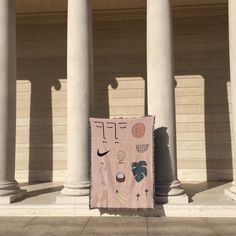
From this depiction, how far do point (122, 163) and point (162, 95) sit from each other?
6.51m

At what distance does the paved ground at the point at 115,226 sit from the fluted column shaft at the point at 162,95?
3.75 m

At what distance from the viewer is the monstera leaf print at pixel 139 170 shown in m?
29.8

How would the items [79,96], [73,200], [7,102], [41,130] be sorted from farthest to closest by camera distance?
[41,130]
[7,102]
[79,96]
[73,200]

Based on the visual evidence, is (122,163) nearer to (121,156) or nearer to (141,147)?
(121,156)

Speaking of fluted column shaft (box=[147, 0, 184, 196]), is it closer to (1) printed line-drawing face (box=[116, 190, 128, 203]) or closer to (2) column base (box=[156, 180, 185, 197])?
(2) column base (box=[156, 180, 185, 197])

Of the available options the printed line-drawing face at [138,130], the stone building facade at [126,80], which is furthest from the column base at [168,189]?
the stone building facade at [126,80]

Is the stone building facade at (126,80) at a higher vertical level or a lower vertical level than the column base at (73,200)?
higher

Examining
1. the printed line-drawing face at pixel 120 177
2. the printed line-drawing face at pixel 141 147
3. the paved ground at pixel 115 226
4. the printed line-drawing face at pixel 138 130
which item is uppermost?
the printed line-drawing face at pixel 138 130

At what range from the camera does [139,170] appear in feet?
97.9

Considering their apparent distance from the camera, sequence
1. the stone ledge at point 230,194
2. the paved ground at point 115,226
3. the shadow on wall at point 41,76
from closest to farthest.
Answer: the paved ground at point 115,226 < the stone ledge at point 230,194 < the shadow on wall at point 41,76

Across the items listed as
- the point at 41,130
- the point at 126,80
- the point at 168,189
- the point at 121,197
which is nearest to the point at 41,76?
the point at 41,130

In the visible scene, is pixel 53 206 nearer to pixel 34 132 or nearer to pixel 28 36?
pixel 34 132

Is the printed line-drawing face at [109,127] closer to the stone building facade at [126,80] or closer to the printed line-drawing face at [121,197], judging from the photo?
the printed line-drawing face at [121,197]

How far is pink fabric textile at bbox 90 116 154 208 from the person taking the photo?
96.8ft
